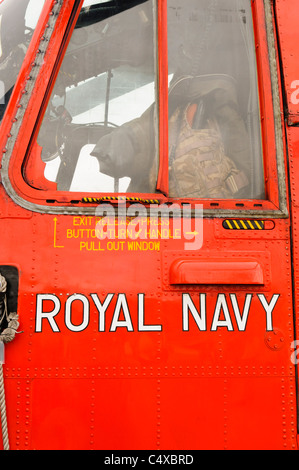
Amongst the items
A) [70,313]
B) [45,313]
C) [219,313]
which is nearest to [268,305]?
[219,313]

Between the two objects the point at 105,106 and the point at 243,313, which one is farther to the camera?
the point at 105,106

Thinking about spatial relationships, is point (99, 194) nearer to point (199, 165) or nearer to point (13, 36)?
point (199, 165)

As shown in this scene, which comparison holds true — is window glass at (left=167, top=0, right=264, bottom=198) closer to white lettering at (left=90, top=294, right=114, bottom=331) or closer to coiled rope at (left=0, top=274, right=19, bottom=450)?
white lettering at (left=90, top=294, right=114, bottom=331)

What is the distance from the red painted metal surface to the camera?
2.49m

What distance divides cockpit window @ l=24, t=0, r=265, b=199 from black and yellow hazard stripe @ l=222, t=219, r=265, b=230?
0.20 m

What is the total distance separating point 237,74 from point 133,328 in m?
1.76

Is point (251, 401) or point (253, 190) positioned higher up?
point (253, 190)

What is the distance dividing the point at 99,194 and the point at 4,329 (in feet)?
2.98

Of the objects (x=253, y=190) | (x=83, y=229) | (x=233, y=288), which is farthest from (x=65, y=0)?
(x=233, y=288)

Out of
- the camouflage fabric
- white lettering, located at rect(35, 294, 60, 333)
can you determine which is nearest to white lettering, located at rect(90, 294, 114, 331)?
white lettering, located at rect(35, 294, 60, 333)

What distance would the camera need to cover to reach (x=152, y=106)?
286 cm

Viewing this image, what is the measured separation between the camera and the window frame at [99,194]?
8.73 ft
